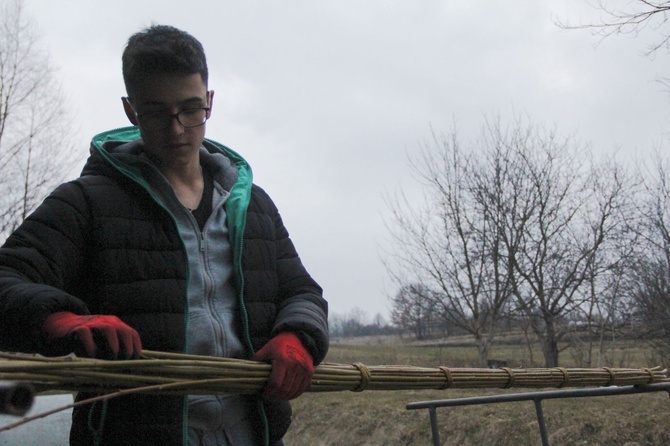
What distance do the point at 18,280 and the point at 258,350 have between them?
525 millimetres

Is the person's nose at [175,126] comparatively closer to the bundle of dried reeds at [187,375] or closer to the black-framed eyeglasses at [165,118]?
the black-framed eyeglasses at [165,118]

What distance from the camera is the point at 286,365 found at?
1.43 meters

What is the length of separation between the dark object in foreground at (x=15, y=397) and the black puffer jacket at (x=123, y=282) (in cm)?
22

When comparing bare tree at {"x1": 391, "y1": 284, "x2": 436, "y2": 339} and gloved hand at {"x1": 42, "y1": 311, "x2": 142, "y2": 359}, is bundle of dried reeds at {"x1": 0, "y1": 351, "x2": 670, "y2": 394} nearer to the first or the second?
gloved hand at {"x1": 42, "y1": 311, "x2": 142, "y2": 359}

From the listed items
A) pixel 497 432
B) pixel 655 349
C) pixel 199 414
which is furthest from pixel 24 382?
pixel 655 349

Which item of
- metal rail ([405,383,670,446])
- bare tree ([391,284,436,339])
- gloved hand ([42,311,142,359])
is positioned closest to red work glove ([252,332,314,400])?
gloved hand ([42,311,142,359])

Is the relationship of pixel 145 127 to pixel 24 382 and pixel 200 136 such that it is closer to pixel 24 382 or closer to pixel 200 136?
pixel 200 136

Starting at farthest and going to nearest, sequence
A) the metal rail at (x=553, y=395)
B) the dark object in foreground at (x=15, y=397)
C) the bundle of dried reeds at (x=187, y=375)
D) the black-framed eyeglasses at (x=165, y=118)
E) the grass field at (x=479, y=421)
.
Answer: the grass field at (x=479, y=421) < the metal rail at (x=553, y=395) < the black-framed eyeglasses at (x=165, y=118) < the bundle of dried reeds at (x=187, y=375) < the dark object in foreground at (x=15, y=397)

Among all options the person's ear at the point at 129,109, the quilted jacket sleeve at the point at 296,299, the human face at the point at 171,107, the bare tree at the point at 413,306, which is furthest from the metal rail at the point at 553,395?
the bare tree at the point at 413,306

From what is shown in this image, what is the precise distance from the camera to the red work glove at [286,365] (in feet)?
4.69

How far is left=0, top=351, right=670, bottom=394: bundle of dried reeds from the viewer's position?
43.5 inches

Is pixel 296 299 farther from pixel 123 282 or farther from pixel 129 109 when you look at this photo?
pixel 129 109

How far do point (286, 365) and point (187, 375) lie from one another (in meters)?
0.22

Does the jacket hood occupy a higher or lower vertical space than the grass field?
higher
